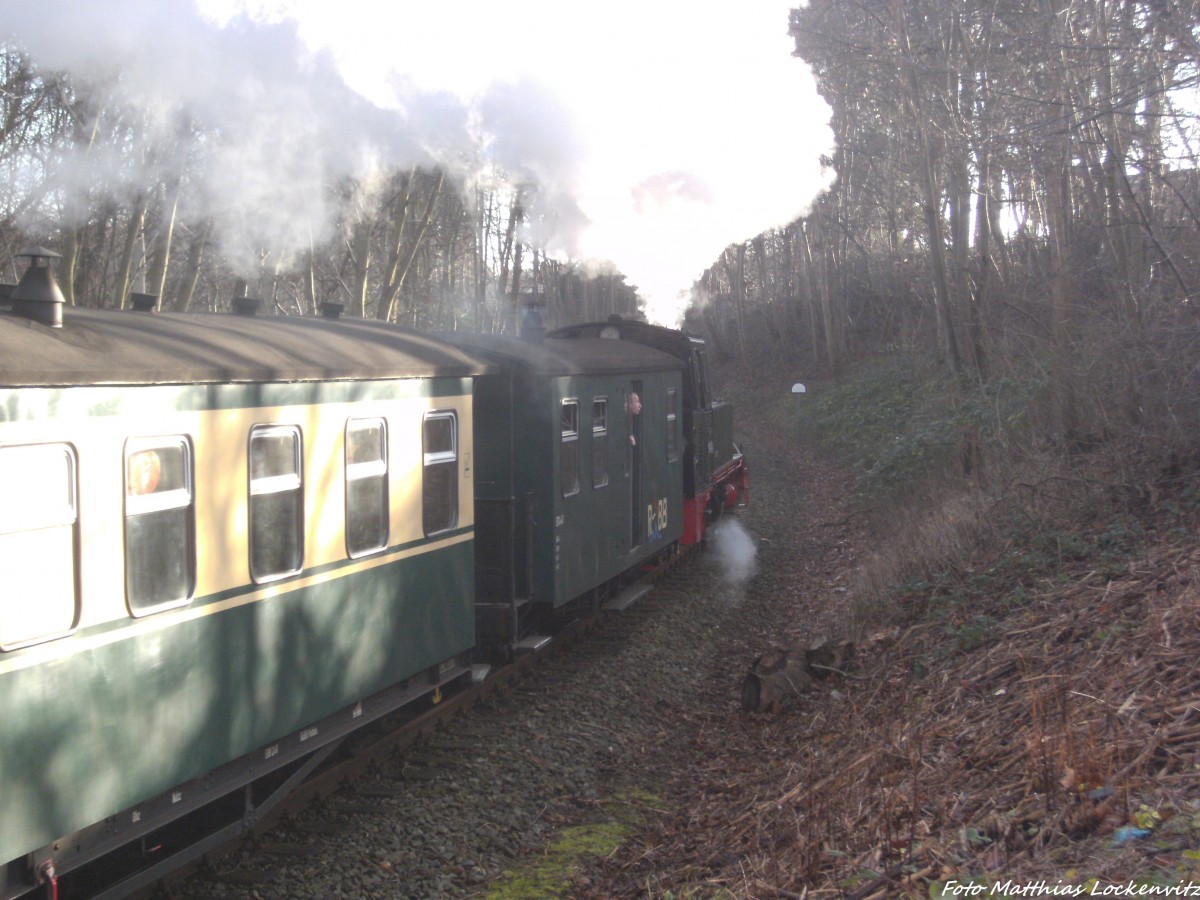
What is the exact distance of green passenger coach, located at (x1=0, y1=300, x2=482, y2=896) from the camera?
4230mm

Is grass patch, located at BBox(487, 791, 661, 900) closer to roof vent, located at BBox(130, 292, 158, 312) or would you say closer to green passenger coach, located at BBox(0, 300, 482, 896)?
green passenger coach, located at BBox(0, 300, 482, 896)

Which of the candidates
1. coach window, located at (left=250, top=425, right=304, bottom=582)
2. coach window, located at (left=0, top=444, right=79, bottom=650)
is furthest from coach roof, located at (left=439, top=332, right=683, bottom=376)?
coach window, located at (left=0, top=444, right=79, bottom=650)

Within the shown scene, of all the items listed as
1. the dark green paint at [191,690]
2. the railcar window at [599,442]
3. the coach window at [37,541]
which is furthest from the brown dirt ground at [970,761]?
the coach window at [37,541]

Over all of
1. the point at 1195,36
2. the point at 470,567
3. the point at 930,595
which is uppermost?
the point at 1195,36

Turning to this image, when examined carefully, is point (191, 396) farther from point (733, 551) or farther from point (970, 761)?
point (733, 551)

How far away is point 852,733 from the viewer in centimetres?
724

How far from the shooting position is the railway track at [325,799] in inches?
206

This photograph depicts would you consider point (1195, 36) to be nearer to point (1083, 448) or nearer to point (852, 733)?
point (1083, 448)

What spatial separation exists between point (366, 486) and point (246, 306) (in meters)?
1.83

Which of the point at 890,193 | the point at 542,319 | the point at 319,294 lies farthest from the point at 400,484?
the point at 319,294

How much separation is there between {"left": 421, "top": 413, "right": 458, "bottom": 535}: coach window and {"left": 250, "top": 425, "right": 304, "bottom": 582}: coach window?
1.31 metres

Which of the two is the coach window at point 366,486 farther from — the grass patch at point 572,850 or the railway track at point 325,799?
the grass patch at point 572,850

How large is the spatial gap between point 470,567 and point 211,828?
252 cm

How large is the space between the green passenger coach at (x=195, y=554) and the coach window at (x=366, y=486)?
0.01m
